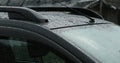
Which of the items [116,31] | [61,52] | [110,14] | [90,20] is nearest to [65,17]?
[90,20]

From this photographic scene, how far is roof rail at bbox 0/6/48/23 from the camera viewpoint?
322 cm

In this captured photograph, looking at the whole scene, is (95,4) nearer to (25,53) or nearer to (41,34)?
(25,53)

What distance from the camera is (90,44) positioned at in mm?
3297

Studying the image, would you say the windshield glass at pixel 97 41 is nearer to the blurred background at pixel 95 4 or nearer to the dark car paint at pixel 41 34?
the dark car paint at pixel 41 34

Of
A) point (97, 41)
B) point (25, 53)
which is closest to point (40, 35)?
point (25, 53)

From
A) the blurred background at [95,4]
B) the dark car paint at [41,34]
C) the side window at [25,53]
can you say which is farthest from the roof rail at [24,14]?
the blurred background at [95,4]

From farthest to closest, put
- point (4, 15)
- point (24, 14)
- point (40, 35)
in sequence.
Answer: point (4, 15) < point (24, 14) < point (40, 35)

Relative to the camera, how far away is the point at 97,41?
134 inches

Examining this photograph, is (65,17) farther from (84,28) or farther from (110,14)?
(110,14)

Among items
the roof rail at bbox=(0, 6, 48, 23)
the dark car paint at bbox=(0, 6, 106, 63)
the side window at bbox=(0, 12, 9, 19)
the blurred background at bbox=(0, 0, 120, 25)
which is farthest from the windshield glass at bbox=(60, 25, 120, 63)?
the blurred background at bbox=(0, 0, 120, 25)

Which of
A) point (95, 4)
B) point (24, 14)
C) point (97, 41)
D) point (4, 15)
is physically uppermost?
point (24, 14)

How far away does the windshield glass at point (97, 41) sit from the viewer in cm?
314

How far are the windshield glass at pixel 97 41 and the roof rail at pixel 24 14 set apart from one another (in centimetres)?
24

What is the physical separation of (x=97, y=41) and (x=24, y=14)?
2.16 feet
